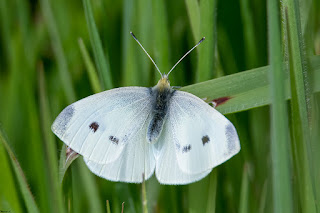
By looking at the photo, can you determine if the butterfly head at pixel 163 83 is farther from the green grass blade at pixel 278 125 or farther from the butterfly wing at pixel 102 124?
the green grass blade at pixel 278 125

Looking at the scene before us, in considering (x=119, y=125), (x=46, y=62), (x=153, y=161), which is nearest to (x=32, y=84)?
(x=46, y=62)

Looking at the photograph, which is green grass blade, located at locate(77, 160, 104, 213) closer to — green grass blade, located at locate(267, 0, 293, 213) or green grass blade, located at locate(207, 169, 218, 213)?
green grass blade, located at locate(207, 169, 218, 213)

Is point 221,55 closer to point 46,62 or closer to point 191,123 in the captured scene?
point 191,123

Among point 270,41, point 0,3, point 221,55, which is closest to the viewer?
point 270,41

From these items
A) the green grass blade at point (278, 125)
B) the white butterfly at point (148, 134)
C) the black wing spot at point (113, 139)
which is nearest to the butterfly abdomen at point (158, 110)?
the white butterfly at point (148, 134)

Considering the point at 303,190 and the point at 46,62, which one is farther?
the point at 46,62

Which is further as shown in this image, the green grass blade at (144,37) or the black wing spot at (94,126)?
the green grass blade at (144,37)

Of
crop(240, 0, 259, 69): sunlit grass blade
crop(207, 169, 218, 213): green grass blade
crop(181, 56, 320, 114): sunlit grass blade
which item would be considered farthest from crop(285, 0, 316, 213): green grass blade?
crop(240, 0, 259, 69): sunlit grass blade
